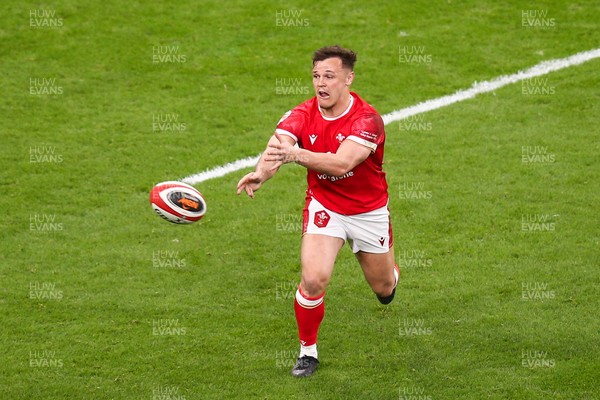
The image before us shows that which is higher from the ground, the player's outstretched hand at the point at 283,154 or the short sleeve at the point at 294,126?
the player's outstretched hand at the point at 283,154

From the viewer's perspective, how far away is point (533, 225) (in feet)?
42.2

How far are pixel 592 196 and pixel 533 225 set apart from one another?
1183 mm

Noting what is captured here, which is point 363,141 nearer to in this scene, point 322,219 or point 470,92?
point 322,219

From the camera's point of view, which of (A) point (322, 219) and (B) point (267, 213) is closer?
(A) point (322, 219)

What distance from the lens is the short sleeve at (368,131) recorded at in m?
9.39

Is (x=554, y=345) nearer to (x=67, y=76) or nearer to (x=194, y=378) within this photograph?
(x=194, y=378)

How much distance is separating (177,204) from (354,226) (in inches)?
69.4

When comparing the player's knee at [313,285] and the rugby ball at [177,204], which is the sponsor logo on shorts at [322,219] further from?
the rugby ball at [177,204]

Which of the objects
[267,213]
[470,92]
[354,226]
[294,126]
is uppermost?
[294,126]

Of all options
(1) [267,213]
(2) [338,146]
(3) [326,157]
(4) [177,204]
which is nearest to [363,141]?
(2) [338,146]

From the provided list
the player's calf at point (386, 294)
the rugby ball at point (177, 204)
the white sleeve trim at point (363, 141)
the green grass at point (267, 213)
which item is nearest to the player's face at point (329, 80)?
the white sleeve trim at point (363, 141)

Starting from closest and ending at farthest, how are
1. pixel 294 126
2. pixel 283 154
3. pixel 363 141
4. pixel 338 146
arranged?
pixel 283 154
pixel 363 141
pixel 338 146
pixel 294 126

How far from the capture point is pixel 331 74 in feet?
31.3

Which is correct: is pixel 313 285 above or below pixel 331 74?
below
